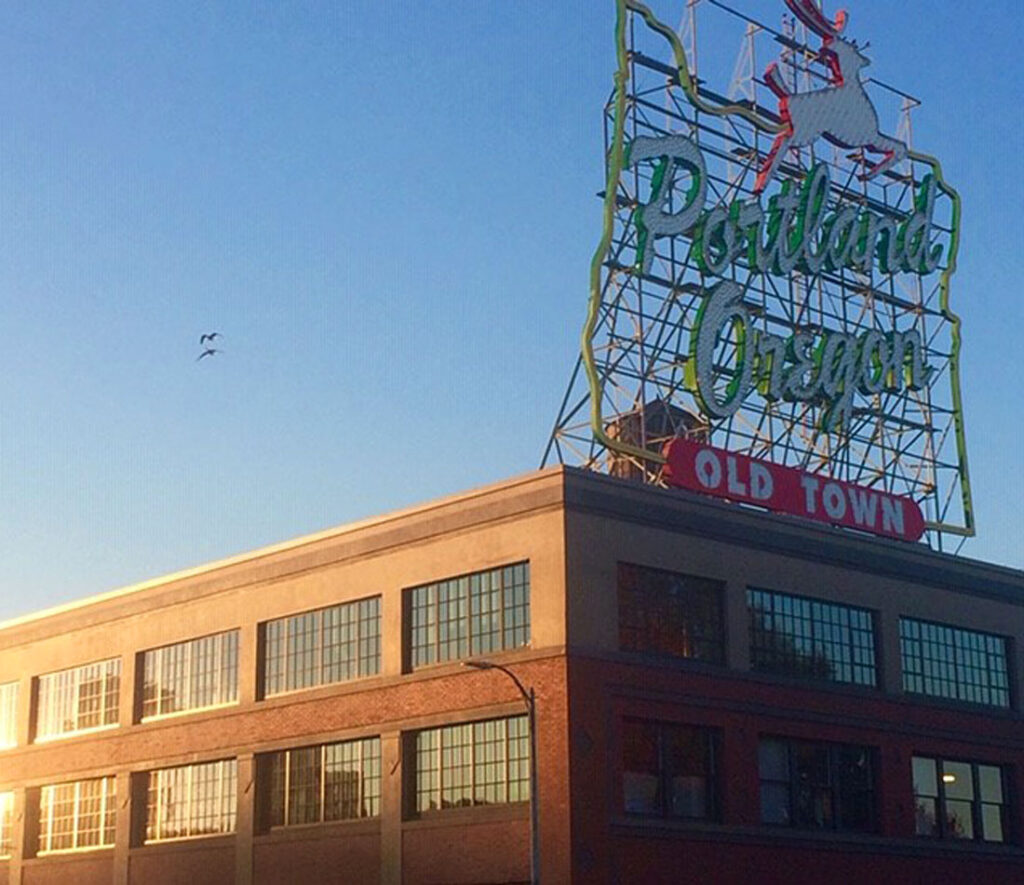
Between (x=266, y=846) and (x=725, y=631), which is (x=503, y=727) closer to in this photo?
(x=725, y=631)

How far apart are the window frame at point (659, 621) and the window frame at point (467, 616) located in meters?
2.66

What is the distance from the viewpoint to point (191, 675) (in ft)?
220

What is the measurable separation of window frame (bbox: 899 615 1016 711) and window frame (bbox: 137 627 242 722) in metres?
22.3

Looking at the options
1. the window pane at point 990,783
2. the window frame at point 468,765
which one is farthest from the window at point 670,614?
the window pane at point 990,783

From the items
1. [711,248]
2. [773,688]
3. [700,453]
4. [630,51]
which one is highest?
[630,51]

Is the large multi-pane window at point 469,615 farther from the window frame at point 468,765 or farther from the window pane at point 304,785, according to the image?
the window pane at point 304,785

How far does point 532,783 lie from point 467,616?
7733mm

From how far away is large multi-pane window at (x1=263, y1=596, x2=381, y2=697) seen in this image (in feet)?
197

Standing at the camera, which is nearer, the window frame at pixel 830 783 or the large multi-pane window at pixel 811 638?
the window frame at pixel 830 783

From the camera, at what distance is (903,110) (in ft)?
248

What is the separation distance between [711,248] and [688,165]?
9.45 ft

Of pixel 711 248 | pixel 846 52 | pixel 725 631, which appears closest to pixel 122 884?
pixel 725 631

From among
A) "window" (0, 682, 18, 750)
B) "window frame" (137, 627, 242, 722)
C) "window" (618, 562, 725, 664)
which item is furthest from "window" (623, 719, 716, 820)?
"window" (0, 682, 18, 750)

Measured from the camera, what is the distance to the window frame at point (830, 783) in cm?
5775
